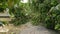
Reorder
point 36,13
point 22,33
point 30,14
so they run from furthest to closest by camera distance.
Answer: point 30,14
point 36,13
point 22,33

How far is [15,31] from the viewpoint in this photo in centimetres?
535

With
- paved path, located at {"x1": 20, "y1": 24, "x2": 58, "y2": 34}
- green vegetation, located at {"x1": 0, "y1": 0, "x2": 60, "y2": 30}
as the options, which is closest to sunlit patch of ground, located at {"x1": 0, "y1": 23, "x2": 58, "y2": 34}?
paved path, located at {"x1": 20, "y1": 24, "x2": 58, "y2": 34}

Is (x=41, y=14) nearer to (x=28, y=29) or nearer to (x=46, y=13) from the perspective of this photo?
(x=46, y=13)

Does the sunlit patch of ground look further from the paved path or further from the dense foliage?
the dense foliage

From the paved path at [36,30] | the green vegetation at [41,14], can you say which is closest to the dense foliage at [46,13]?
the green vegetation at [41,14]

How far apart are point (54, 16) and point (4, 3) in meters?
3.69

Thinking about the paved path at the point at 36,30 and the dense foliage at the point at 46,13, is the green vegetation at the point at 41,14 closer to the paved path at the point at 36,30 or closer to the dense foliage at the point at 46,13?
the dense foliage at the point at 46,13

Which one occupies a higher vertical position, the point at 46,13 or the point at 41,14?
the point at 46,13

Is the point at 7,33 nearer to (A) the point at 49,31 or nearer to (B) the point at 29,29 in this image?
(B) the point at 29,29

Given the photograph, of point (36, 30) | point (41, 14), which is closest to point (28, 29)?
point (36, 30)

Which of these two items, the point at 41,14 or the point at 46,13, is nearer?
the point at 46,13

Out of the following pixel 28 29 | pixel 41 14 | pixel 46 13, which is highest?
pixel 46 13

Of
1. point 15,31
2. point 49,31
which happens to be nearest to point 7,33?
point 15,31

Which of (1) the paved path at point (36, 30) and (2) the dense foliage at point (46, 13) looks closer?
(2) the dense foliage at point (46, 13)
